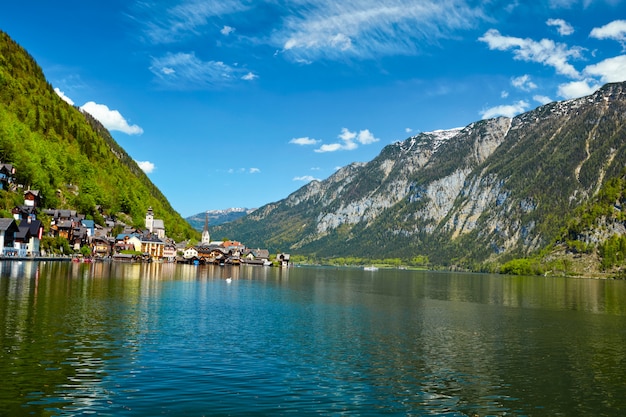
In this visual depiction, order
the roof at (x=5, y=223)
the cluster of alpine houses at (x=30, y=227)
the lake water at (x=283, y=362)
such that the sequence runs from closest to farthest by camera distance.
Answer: the lake water at (x=283, y=362) < the roof at (x=5, y=223) < the cluster of alpine houses at (x=30, y=227)

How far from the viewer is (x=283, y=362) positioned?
1483 inches

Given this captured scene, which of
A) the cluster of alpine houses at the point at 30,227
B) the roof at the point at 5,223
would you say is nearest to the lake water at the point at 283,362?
the roof at the point at 5,223

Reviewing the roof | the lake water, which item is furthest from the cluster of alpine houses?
the lake water

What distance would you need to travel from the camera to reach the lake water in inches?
1084

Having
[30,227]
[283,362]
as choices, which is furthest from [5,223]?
[283,362]

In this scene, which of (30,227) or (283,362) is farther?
(30,227)

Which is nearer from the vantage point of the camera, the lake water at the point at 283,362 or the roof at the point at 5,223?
the lake water at the point at 283,362

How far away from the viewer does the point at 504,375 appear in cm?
3738

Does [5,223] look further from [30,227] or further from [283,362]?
[283,362]

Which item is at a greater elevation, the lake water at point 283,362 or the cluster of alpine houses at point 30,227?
the cluster of alpine houses at point 30,227

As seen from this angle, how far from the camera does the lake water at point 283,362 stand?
2753 cm

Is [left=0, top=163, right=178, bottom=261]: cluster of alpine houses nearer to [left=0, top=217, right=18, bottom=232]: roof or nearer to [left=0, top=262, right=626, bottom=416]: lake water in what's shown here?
[left=0, top=217, right=18, bottom=232]: roof

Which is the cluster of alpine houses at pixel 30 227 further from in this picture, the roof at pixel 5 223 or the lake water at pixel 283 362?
the lake water at pixel 283 362

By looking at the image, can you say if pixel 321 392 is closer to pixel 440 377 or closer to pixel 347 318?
pixel 440 377
